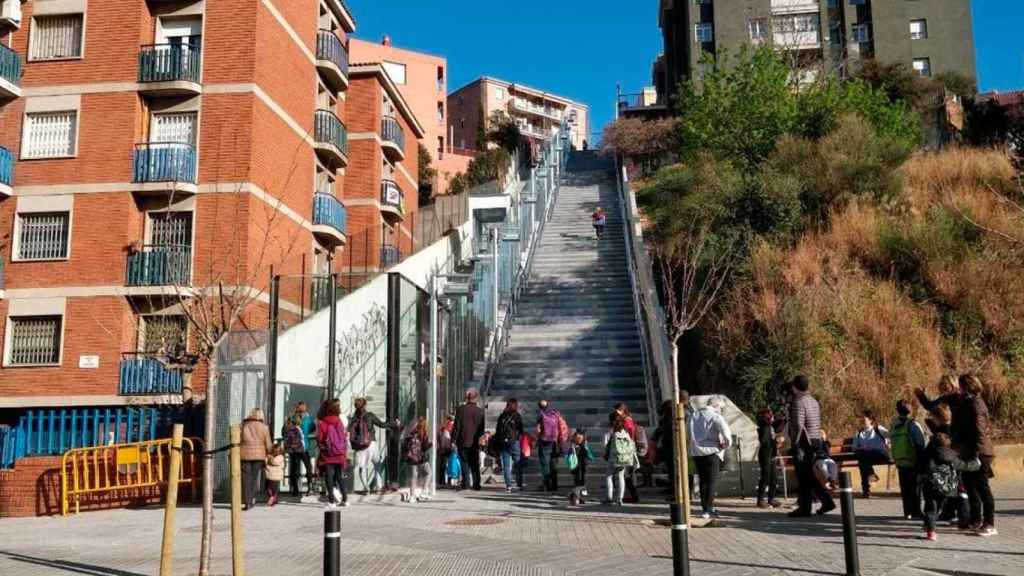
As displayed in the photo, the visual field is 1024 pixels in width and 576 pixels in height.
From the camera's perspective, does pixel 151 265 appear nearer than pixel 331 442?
No

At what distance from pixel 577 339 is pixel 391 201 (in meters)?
16.6

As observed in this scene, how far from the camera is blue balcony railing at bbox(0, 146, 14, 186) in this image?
23469 millimetres

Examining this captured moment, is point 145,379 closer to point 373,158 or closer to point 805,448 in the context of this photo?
point 373,158

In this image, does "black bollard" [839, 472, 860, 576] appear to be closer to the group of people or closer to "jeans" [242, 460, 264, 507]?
the group of people

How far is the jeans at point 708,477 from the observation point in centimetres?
1003

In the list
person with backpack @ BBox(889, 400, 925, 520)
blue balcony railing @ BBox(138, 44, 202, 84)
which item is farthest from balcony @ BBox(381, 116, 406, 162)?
person with backpack @ BBox(889, 400, 925, 520)

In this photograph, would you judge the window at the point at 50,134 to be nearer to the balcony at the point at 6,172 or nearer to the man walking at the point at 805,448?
the balcony at the point at 6,172

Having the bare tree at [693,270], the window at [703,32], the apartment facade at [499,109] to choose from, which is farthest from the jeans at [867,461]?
the apartment facade at [499,109]

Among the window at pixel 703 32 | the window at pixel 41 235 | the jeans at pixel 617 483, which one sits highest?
the window at pixel 703 32

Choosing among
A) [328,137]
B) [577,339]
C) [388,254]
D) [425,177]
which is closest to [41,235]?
[328,137]

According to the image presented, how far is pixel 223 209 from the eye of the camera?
76.3ft

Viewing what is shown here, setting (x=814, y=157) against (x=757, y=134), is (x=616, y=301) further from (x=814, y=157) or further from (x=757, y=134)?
(x=757, y=134)

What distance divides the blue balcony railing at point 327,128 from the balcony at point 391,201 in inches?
196

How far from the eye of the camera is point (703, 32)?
52562 millimetres
